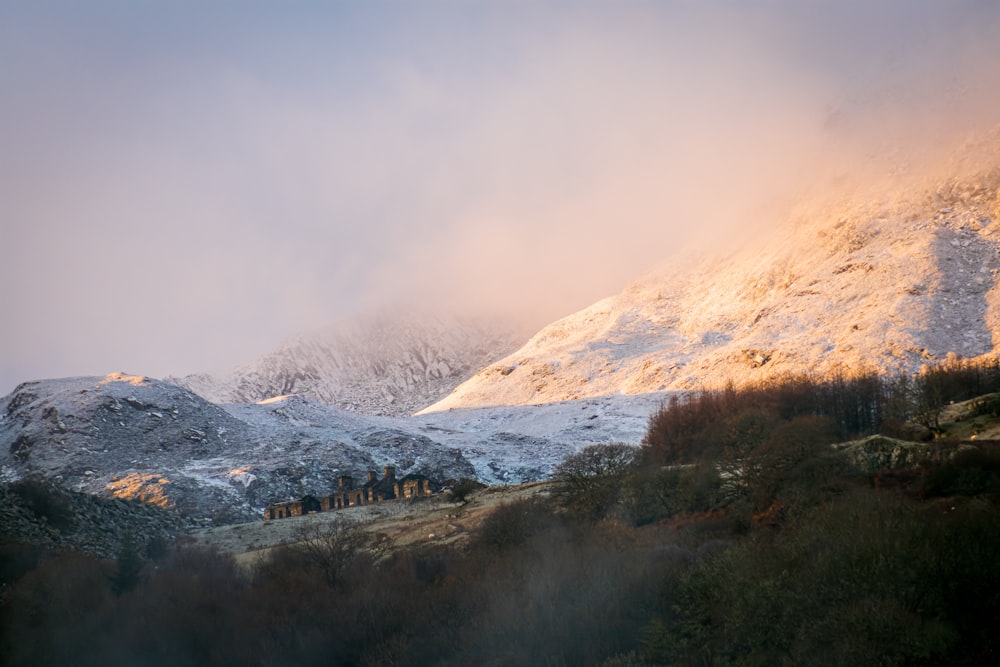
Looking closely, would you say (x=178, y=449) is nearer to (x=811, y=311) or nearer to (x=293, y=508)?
(x=293, y=508)

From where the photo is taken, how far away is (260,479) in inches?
A: 2581

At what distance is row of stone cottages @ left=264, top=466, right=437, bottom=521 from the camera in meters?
60.6

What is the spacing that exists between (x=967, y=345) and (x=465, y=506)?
74.5 m

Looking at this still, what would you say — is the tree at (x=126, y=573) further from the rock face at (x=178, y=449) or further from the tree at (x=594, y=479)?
the rock face at (x=178, y=449)

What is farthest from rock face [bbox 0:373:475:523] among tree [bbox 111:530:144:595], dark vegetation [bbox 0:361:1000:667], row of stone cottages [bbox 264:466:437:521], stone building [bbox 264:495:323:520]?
tree [bbox 111:530:144:595]

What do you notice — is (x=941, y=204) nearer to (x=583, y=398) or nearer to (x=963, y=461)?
(x=583, y=398)

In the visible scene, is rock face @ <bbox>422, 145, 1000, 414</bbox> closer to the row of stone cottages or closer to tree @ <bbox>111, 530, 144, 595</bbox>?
the row of stone cottages

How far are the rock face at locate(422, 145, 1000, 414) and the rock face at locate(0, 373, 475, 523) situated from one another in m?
53.5

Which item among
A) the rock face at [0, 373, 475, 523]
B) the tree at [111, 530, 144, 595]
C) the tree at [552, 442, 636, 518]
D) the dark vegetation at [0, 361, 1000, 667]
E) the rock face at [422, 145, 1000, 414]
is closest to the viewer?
the dark vegetation at [0, 361, 1000, 667]

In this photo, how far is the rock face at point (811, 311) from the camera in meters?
98.1

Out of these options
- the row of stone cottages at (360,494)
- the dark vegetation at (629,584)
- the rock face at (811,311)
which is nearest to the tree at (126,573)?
the dark vegetation at (629,584)

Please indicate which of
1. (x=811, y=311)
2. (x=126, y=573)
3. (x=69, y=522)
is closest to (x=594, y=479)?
(x=126, y=573)

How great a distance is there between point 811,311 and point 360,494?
81.5 m

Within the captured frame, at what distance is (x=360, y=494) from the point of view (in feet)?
215
